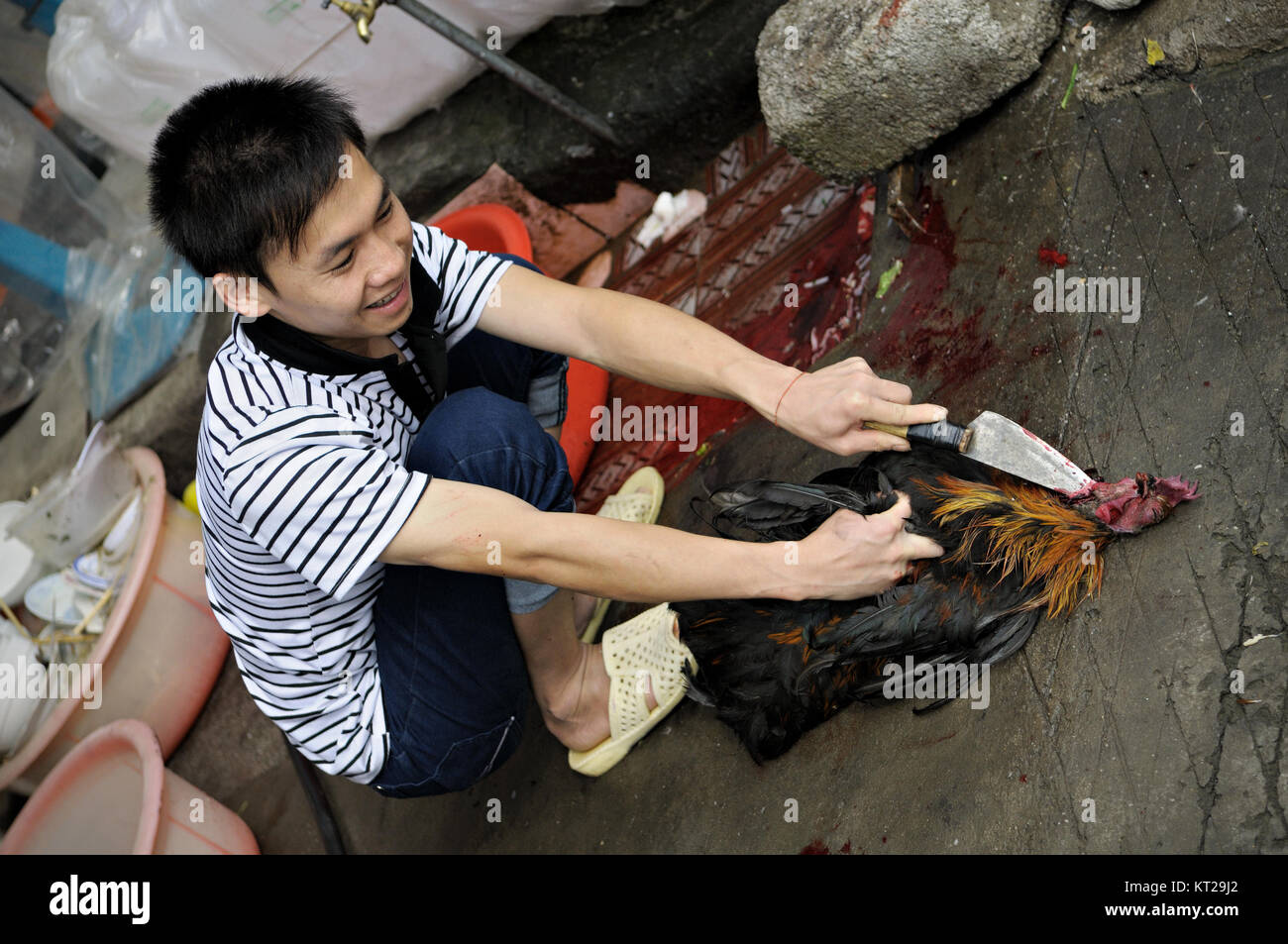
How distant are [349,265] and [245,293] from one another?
0.19 meters

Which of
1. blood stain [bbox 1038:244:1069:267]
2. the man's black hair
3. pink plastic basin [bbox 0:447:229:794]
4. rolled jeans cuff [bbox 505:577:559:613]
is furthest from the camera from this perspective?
pink plastic basin [bbox 0:447:229:794]

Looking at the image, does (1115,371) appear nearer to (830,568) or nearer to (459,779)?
(830,568)

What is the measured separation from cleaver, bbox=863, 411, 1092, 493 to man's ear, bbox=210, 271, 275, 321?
1.13 metres

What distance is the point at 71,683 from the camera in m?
3.50

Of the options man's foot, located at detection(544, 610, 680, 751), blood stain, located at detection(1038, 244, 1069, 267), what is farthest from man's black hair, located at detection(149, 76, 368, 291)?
blood stain, located at detection(1038, 244, 1069, 267)

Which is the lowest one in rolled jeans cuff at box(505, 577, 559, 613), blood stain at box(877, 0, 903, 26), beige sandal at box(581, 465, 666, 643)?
beige sandal at box(581, 465, 666, 643)

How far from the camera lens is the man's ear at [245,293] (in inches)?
76.5

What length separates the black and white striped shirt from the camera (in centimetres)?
192

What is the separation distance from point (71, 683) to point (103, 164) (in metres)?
2.79

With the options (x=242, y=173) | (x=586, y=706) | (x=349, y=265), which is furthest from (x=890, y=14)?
(x=586, y=706)

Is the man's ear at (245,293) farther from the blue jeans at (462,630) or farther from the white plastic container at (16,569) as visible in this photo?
the white plastic container at (16,569)

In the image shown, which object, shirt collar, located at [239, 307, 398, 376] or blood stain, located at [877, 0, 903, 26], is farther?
blood stain, located at [877, 0, 903, 26]

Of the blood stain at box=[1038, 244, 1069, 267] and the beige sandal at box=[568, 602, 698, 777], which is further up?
the blood stain at box=[1038, 244, 1069, 267]

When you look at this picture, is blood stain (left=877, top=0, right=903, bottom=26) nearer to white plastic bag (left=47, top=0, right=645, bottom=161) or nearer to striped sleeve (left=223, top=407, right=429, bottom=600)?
white plastic bag (left=47, top=0, right=645, bottom=161)
